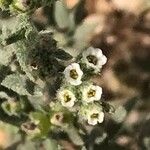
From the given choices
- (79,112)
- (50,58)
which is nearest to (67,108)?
(79,112)

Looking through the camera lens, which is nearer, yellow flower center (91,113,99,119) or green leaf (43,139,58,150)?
yellow flower center (91,113,99,119)

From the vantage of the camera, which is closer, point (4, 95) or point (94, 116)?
point (94, 116)

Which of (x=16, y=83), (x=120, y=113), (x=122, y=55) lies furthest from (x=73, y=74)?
(x=122, y=55)

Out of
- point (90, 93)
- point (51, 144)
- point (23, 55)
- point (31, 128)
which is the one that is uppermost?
point (23, 55)

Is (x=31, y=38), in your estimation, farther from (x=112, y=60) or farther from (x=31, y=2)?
(x=112, y=60)

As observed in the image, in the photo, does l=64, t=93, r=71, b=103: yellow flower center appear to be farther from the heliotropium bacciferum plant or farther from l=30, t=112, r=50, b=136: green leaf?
l=30, t=112, r=50, b=136: green leaf

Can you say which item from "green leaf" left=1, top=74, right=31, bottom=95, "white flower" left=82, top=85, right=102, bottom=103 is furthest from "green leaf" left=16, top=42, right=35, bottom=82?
"white flower" left=82, top=85, right=102, bottom=103

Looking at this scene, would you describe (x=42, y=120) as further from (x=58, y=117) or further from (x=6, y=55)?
(x=6, y=55)
